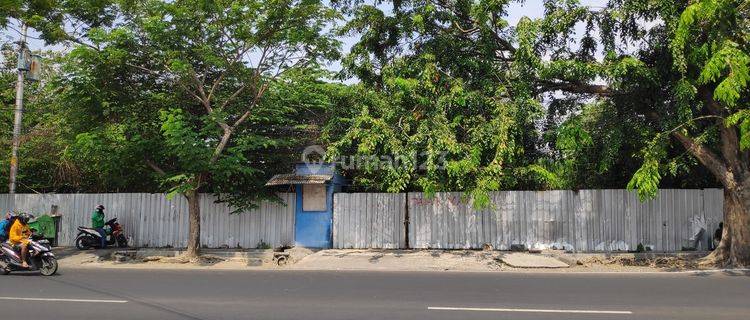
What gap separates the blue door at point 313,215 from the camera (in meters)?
15.1

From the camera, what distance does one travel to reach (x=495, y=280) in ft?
33.2

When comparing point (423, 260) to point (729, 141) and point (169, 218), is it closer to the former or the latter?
point (729, 141)

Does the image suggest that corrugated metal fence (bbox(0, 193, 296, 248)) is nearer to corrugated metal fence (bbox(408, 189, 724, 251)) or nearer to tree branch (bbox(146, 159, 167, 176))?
tree branch (bbox(146, 159, 167, 176))

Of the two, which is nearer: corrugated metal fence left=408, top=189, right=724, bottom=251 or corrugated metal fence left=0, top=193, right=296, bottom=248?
corrugated metal fence left=408, top=189, right=724, bottom=251

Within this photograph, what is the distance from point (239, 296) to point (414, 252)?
6641 millimetres

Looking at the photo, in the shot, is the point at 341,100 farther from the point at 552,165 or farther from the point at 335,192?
the point at 552,165

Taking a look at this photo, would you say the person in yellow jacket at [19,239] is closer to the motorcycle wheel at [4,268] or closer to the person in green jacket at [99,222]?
the motorcycle wheel at [4,268]

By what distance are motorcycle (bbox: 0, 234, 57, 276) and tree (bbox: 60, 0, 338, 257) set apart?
294 centimetres

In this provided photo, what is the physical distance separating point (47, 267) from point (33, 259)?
1.01 feet

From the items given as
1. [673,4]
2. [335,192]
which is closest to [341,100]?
[335,192]

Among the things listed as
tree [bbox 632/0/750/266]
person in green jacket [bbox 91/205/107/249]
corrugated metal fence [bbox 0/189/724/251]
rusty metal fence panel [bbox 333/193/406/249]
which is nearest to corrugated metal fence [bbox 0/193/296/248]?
corrugated metal fence [bbox 0/189/724/251]

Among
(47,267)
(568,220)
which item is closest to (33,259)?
(47,267)

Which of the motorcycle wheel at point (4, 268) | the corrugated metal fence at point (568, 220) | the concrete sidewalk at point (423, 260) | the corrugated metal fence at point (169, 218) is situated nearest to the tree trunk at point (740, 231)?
the corrugated metal fence at point (568, 220)

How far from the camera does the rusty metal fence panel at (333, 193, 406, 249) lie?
14922 mm
